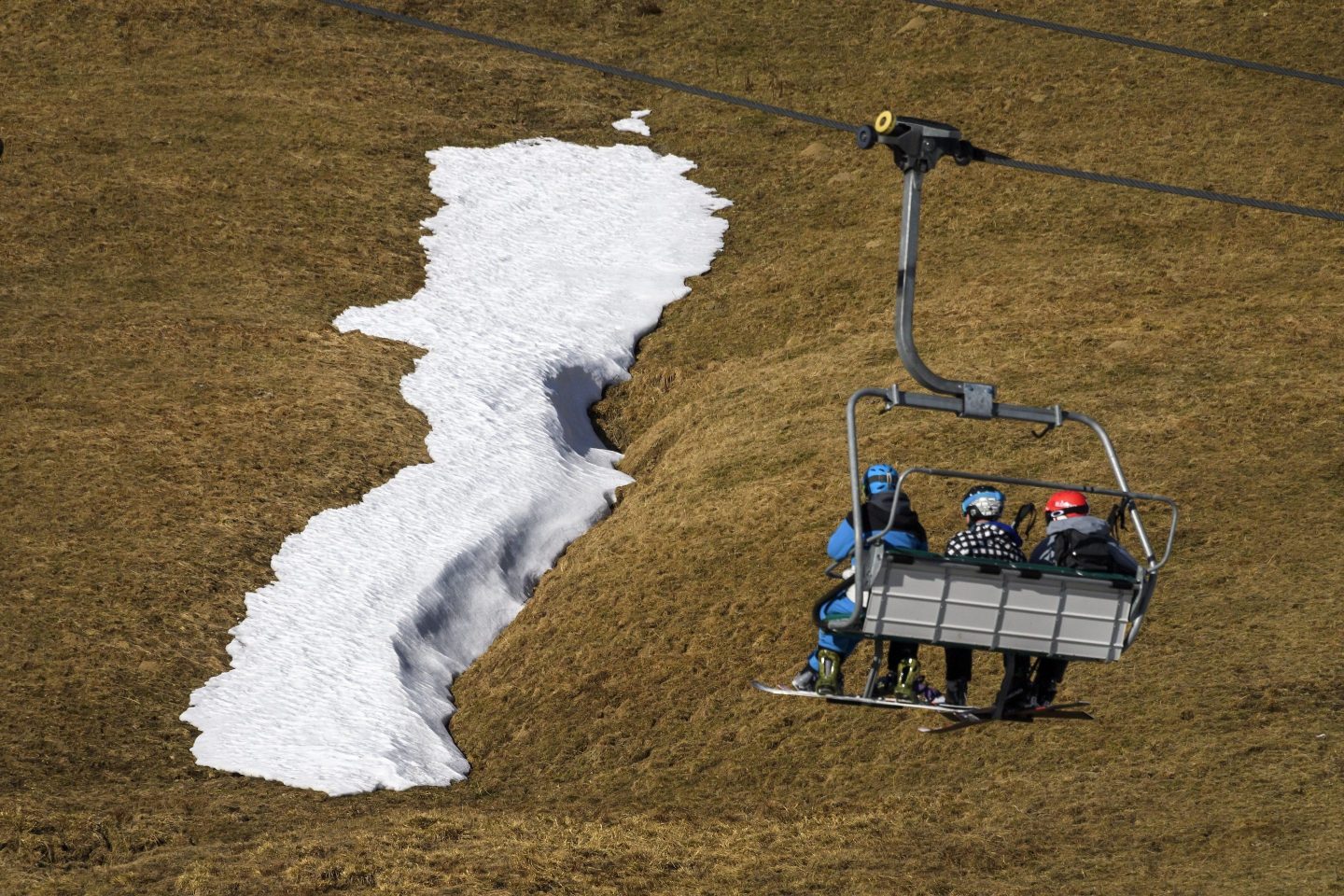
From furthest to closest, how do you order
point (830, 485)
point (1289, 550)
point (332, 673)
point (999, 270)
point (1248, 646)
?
point (999, 270) < point (830, 485) < point (332, 673) < point (1289, 550) < point (1248, 646)

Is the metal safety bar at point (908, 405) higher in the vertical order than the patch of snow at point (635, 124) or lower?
higher

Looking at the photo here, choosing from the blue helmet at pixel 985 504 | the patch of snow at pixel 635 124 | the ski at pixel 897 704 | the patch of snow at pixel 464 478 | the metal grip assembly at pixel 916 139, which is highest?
the metal grip assembly at pixel 916 139

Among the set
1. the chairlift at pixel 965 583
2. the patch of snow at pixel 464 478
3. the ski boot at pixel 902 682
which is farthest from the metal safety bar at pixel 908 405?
the patch of snow at pixel 464 478

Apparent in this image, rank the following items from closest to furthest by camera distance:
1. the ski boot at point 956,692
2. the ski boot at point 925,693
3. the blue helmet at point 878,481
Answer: the blue helmet at point 878,481 < the ski boot at point 925,693 < the ski boot at point 956,692

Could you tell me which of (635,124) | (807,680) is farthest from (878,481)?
(635,124)

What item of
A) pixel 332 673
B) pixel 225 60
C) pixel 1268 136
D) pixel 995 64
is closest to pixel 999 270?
pixel 1268 136

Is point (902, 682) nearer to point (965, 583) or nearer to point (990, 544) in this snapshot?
point (990, 544)

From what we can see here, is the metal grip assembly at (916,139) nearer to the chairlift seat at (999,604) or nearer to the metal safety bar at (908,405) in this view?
the metal safety bar at (908,405)

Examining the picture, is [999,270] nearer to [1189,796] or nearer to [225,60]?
[1189,796]
